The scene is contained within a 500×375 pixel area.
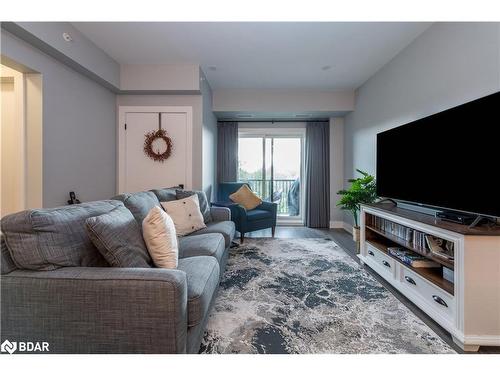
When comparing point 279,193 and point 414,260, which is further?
point 279,193

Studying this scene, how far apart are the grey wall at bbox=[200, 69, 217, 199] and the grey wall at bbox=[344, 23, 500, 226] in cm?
257

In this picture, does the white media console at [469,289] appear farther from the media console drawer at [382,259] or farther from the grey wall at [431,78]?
the grey wall at [431,78]

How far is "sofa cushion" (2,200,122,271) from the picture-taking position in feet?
3.70

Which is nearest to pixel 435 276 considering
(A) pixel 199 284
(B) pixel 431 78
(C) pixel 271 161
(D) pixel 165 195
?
(A) pixel 199 284

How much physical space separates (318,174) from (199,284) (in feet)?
13.9

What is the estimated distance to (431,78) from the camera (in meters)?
2.44

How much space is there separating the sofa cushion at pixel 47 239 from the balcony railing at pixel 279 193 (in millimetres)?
4281

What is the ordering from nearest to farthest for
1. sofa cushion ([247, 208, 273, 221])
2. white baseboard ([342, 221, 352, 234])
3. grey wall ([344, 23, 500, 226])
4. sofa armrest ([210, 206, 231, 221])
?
grey wall ([344, 23, 500, 226]) < sofa armrest ([210, 206, 231, 221]) < sofa cushion ([247, 208, 273, 221]) < white baseboard ([342, 221, 352, 234])

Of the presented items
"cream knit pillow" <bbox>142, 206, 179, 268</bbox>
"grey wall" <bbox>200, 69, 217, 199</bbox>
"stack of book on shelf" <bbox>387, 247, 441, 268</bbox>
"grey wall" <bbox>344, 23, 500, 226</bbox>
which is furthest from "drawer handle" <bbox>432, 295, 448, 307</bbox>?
"grey wall" <bbox>200, 69, 217, 199</bbox>

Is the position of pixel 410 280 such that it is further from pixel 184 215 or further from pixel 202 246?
pixel 184 215

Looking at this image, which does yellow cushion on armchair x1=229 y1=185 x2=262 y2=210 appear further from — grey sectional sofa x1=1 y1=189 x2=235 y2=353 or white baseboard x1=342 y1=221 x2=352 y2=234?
grey sectional sofa x1=1 y1=189 x2=235 y2=353

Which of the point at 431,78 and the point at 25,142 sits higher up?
the point at 431,78

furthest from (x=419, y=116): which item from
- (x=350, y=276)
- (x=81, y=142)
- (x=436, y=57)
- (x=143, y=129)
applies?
(x=81, y=142)

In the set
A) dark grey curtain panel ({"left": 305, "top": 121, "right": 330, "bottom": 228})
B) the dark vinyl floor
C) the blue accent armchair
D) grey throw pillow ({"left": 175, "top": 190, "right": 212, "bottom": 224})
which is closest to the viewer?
the dark vinyl floor
